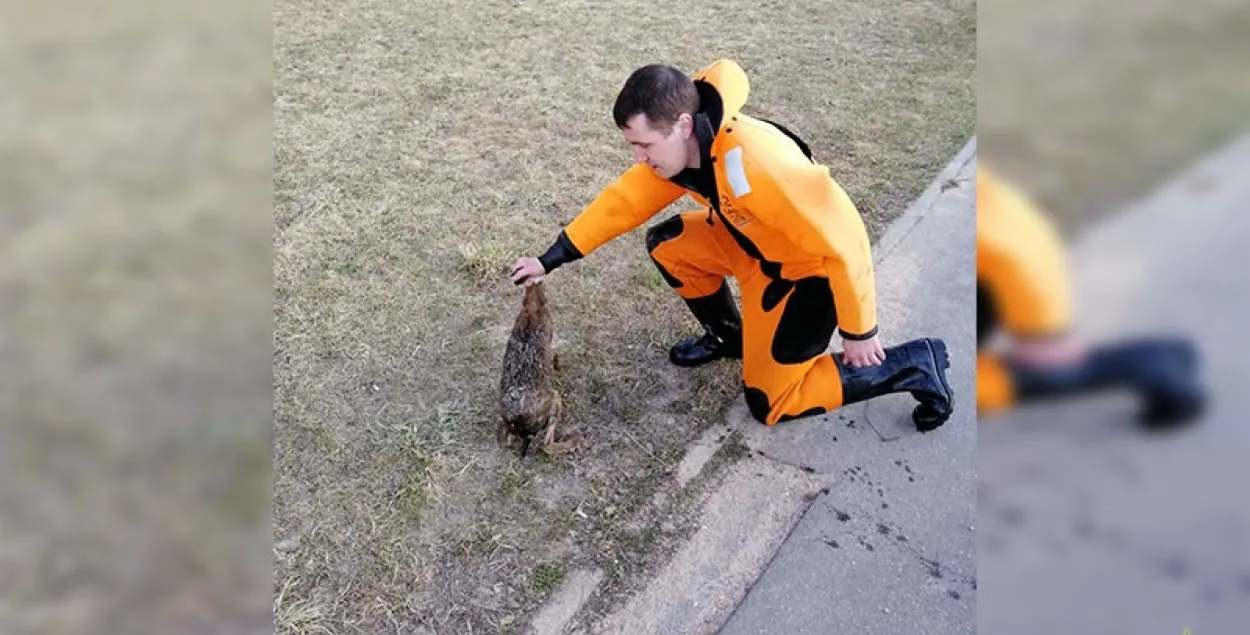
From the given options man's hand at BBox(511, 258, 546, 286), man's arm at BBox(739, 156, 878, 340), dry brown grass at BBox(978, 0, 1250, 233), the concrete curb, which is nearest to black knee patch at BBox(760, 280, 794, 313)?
man's arm at BBox(739, 156, 878, 340)

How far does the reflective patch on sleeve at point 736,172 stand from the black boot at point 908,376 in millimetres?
792

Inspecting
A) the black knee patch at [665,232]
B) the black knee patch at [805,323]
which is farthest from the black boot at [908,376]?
the black knee patch at [665,232]

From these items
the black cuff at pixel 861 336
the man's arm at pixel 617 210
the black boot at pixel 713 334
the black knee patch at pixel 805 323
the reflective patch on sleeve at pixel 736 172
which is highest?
the reflective patch on sleeve at pixel 736 172

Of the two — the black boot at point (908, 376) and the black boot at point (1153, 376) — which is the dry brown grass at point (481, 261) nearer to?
the black boot at point (908, 376)

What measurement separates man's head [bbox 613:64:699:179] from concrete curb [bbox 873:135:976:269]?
5.37ft

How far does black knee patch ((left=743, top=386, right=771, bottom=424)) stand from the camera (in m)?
3.06

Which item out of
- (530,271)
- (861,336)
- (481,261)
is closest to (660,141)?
(530,271)

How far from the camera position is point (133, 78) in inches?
28.5

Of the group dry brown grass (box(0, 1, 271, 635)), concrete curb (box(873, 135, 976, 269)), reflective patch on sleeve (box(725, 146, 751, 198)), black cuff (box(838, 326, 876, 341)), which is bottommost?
concrete curb (box(873, 135, 976, 269))

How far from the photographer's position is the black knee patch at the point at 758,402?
3062 mm

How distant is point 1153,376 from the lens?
483mm

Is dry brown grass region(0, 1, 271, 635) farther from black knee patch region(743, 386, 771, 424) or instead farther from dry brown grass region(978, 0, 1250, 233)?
black knee patch region(743, 386, 771, 424)

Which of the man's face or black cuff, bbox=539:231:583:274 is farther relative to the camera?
black cuff, bbox=539:231:583:274

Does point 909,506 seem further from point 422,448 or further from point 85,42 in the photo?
point 85,42
